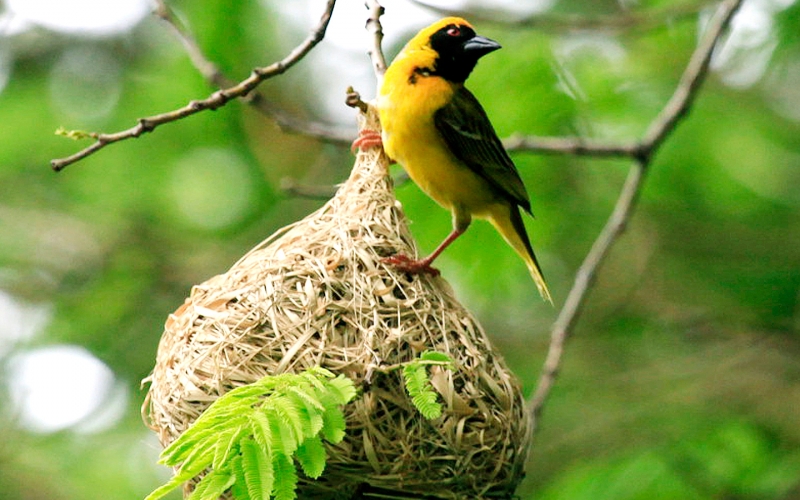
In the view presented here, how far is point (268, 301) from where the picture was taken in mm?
3020

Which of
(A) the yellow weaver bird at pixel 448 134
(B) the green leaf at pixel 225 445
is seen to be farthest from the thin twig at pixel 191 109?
(B) the green leaf at pixel 225 445

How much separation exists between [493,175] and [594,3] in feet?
12.2

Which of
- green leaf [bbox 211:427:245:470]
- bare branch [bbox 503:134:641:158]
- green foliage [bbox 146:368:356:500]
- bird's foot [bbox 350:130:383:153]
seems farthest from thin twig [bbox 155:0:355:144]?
green leaf [bbox 211:427:245:470]

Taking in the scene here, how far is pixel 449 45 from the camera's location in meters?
4.04

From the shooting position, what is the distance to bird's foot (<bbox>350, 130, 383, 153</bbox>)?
3643 mm

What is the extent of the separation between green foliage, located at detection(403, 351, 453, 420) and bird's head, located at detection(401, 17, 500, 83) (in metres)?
1.61

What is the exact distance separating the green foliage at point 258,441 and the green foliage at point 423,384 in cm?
20

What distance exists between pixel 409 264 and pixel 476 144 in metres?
0.87

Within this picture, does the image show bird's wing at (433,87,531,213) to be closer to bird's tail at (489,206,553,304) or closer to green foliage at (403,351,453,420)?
bird's tail at (489,206,553,304)

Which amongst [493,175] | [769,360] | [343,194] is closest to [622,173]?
[769,360]

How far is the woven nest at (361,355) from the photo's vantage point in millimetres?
2820

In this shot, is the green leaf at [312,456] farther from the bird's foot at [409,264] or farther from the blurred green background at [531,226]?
the blurred green background at [531,226]

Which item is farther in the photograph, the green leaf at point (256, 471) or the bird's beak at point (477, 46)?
the bird's beak at point (477, 46)

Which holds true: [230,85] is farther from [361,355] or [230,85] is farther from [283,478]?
[283,478]
